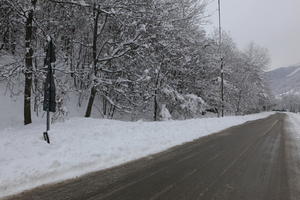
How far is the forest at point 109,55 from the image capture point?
11930mm

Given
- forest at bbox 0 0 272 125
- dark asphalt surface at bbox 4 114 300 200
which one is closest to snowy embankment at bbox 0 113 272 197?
dark asphalt surface at bbox 4 114 300 200

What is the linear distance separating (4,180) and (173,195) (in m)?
3.19

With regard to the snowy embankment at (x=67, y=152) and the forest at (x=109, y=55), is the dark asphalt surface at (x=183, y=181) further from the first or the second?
the forest at (x=109, y=55)

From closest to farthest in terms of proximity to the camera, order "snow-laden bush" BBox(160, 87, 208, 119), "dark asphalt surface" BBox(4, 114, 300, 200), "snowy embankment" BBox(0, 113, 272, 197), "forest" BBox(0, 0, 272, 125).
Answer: "dark asphalt surface" BBox(4, 114, 300, 200) → "snowy embankment" BBox(0, 113, 272, 197) → "forest" BBox(0, 0, 272, 125) → "snow-laden bush" BBox(160, 87, 208, 119)

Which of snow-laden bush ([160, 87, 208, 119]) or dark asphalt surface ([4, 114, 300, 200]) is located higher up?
snow-laden bush ([160, 87, 208, 119])

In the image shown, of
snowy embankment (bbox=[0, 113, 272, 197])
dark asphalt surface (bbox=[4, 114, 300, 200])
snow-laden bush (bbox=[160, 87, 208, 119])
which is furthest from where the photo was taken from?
snow-laden bush (bbox=[160, 87, 208, 119])

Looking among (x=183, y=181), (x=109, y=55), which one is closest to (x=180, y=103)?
(x=109, y=55)

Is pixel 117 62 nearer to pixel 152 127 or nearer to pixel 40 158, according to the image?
pixel 152 127

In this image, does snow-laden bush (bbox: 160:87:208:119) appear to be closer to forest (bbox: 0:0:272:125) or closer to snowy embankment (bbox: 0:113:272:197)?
forest (bbox: 0:0:272:125)

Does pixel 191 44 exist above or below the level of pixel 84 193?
above

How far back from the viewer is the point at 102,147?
761cm

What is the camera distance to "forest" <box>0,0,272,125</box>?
1193 cm

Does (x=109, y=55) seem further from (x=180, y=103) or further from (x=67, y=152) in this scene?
(x=67, y=152)

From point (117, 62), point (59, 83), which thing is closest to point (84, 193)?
point (59, 83)
